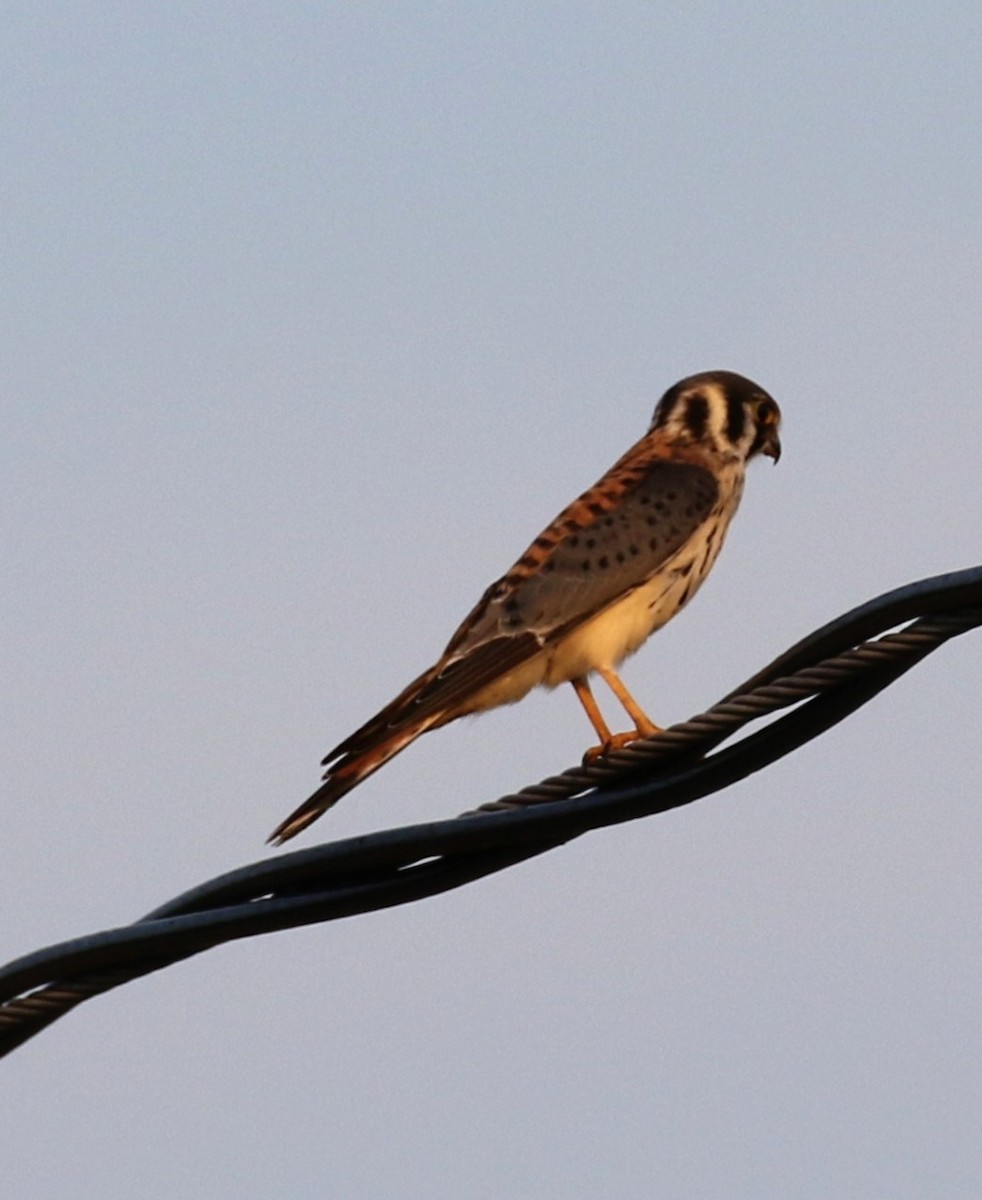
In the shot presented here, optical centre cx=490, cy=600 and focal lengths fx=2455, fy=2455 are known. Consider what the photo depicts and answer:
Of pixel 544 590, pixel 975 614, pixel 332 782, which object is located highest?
pixel 544 590

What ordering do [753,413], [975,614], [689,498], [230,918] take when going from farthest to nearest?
[753,413], [689,498], [230,918], [975,614]

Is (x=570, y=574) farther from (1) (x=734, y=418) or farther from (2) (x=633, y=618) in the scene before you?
(1) (x=734, y=418)

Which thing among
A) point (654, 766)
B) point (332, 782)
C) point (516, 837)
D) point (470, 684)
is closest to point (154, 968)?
point (516, 837)

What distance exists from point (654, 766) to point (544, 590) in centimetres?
312

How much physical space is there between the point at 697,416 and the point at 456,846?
15.7 feet

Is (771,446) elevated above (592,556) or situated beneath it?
elevated above

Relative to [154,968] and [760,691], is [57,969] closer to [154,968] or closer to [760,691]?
[154,968]

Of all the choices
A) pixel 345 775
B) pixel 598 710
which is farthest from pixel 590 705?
pixel 345 775

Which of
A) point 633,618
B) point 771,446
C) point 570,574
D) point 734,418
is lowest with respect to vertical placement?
point 633,618

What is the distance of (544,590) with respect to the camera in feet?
25.2

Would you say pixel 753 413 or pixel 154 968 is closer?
pixel 154 968

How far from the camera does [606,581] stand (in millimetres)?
7809

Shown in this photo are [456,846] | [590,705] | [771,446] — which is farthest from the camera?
[771,446]

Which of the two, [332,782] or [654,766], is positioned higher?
[332,782]
